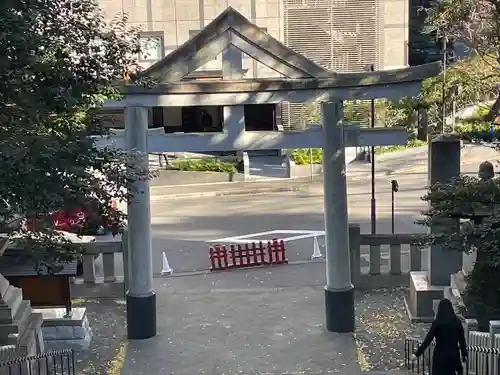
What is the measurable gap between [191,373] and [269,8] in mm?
26860

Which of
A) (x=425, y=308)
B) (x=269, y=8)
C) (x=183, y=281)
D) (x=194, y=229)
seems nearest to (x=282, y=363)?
(x=425, y=308)

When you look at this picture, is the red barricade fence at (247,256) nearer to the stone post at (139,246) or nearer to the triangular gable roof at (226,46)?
the stone post at (139,246)

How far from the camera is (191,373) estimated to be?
38.7 feet

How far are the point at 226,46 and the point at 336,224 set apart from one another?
3241mm

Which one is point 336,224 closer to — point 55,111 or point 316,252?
point 55,111

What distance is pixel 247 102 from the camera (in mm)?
12570

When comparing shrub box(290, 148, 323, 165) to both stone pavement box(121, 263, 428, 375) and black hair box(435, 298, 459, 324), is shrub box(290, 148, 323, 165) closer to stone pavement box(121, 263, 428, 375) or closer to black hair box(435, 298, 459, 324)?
stone pavement box(121, 263, 428, 375)

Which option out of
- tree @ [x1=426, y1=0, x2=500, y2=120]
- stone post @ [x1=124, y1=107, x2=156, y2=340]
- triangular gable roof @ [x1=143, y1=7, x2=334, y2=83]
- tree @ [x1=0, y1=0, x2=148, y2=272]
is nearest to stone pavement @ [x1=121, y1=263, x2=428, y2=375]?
stone post @ [x1=124, y1=107, x2=156, y2=340]

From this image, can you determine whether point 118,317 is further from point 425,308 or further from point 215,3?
point 215,3

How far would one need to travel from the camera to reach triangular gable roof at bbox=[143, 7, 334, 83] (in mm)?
12133

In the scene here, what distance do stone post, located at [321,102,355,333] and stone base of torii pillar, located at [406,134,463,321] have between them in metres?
1.24

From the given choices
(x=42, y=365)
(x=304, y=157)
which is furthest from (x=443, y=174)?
(x=304, y=157)

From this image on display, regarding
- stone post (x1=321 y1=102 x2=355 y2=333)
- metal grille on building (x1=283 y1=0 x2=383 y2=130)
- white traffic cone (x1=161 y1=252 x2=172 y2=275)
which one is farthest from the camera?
metal grille on building (x1=283 y1=0 x2=383 y2=130)

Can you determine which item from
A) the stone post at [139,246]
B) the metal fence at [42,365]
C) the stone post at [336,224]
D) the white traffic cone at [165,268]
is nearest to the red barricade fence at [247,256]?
the white traffic cone at [165,268]
